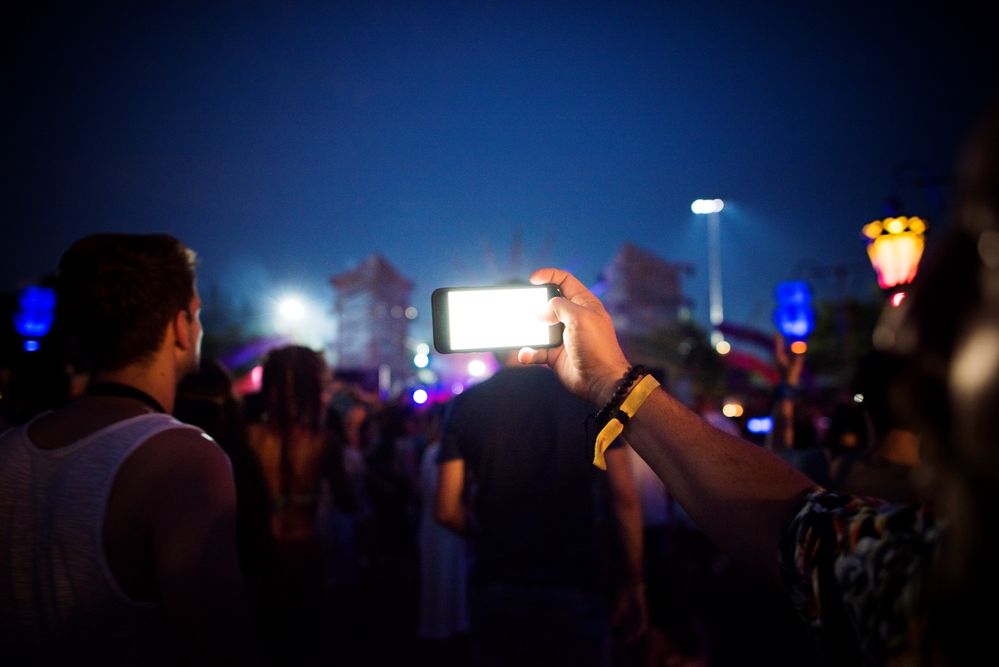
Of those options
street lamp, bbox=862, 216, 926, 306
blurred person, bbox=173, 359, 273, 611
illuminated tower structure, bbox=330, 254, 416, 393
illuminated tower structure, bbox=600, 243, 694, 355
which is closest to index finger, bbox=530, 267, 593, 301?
blurred person, bbox=173, 359, 273, 611

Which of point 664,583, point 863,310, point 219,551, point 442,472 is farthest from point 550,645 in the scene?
point 863,310

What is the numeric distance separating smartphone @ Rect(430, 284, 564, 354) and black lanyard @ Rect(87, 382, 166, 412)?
1003 mm

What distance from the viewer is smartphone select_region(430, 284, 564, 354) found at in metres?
2.28

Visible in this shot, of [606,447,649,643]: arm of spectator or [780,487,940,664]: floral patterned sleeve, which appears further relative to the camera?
[606,447,649,643]: arm of spectator

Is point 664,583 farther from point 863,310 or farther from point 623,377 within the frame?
point 863,310

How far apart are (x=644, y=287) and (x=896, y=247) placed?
85106mm

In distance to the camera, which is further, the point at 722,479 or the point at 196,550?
the point at 196,550

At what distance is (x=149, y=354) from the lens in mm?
2133

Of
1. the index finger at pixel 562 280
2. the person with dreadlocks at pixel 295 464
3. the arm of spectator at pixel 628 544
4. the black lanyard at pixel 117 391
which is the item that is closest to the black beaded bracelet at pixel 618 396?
the index finger at pixel 562 280

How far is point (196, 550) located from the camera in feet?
5.90

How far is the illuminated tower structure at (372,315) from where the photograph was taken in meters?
78.4

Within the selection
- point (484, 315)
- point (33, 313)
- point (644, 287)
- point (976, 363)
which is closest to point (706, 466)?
point (976, 363)

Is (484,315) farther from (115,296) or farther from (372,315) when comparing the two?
(372,315)

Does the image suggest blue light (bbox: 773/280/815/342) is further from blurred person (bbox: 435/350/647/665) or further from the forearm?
the forearm
